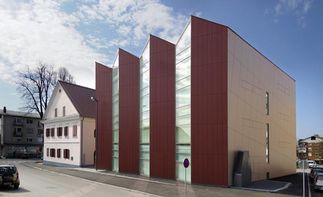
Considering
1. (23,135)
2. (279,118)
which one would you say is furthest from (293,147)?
(23,135)

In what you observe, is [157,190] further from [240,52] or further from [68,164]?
[68,164]

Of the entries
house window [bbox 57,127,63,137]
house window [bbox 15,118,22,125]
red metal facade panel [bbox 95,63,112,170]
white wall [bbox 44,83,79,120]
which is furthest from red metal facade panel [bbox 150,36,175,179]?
house window [bbox 15,118,22,125]

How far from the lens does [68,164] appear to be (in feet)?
158

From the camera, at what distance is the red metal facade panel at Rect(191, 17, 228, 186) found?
86.5 feet

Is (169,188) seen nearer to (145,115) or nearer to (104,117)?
(145,115)

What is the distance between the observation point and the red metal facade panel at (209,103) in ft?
86.5

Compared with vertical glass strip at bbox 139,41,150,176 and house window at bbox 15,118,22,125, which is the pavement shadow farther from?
house window at bbox 15,118,22,125

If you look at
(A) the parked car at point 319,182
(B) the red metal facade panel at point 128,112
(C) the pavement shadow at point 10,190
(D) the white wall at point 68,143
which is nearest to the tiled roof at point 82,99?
(D) the white wall at point 68,143

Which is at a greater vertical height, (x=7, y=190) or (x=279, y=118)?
(x=279, y=118)

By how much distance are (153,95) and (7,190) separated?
13.9 meters

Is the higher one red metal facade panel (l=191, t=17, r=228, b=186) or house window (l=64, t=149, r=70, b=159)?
red metal facade panel (l=191, t=17, r=228, b=186)

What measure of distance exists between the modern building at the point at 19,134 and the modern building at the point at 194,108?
5470 cm

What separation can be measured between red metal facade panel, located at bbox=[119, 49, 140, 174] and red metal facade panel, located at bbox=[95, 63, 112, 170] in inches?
92.2

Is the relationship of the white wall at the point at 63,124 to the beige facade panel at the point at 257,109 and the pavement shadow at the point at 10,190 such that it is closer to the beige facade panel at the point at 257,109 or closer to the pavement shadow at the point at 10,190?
the pavement shadow at the point at 10,190
